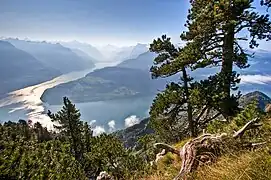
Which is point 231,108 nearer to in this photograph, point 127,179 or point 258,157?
point 127,179

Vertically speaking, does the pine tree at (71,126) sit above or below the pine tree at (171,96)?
below

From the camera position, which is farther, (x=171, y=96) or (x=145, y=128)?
(x=145, y=128)

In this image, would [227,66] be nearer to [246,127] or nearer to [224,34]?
[224,34]

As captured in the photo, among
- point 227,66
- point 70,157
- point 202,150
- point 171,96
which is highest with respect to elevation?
point 227,66

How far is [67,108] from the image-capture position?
42.0 meters

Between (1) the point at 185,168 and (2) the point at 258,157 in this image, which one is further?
(1) the point at 185,168

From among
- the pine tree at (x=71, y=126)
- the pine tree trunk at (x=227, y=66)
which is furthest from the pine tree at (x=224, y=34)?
the pine tree at (x=71, y=126)

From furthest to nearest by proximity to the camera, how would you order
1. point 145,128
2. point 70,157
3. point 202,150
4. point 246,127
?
point 145,128 → point 70,157 → point 246,127 → point 202,150

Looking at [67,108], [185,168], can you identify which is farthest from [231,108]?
[67,108]

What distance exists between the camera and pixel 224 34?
51.3ft

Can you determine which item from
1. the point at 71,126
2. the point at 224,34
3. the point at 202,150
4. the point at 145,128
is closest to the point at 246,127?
the point at 202,150

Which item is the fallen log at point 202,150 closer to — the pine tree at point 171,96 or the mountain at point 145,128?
the mountain at point 145,128

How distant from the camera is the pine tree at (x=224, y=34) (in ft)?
47.4

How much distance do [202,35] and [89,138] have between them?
1089 inches
